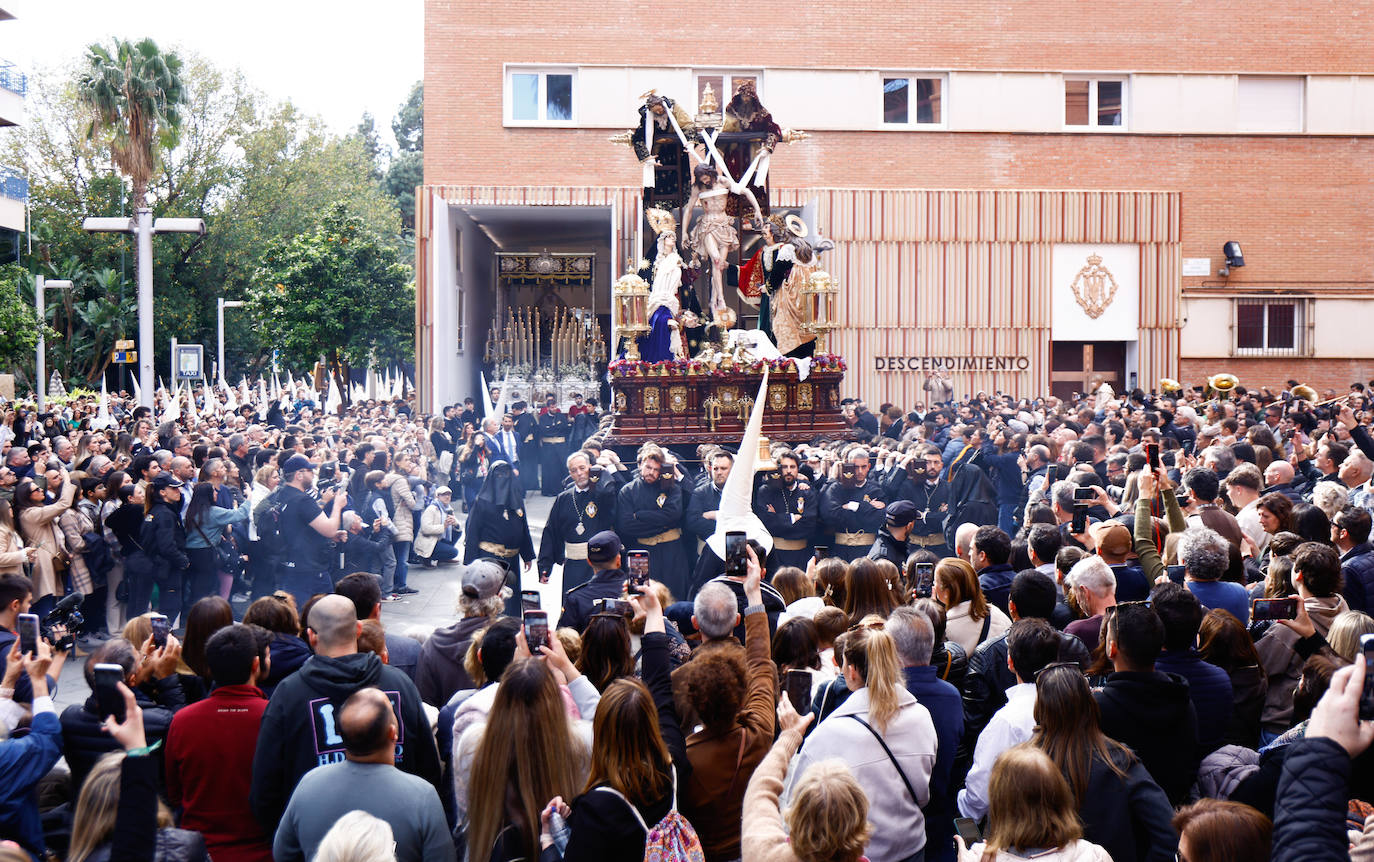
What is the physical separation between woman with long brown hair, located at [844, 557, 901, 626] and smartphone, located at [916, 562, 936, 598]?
484mm

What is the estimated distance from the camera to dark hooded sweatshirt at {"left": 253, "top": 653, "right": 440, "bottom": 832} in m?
4.30

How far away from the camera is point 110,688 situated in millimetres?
3508

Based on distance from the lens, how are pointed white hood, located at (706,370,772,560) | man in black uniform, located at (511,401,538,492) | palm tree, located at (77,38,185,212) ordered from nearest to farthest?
pointed white hood, located at (706,370,772,560) → man in black uniform, located at (511,401,538,492) → palm tree, located at (77,38,185,212)

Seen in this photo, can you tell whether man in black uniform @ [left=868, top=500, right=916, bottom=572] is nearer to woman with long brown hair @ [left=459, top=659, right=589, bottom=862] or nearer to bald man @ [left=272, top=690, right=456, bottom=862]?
woman with long brown hair @ [left=459, top=659, right=589, bottom=862]

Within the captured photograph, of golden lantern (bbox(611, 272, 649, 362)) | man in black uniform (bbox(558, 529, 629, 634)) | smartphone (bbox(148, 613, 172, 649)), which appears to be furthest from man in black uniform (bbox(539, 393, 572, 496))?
smartphone (bbox(148, 613, 172, 649))

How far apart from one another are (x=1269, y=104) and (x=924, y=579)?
2512 cm

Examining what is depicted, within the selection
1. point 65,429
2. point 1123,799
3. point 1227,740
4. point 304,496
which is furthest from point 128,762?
point 65,429

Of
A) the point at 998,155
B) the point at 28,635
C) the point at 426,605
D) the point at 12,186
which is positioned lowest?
the point at 426,605

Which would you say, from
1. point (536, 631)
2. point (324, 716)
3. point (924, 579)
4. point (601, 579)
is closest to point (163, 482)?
point (601, 579)

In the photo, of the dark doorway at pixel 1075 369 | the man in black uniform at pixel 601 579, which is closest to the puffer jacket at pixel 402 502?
the man in black uniform at pixel 601 579

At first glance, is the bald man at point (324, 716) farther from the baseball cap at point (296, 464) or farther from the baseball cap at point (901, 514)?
the baseball cap at point (296, 464)

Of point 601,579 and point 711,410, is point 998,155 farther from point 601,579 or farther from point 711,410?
point 601,579

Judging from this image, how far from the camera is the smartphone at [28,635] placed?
435cm

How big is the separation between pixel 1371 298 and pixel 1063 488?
23.0 metres
